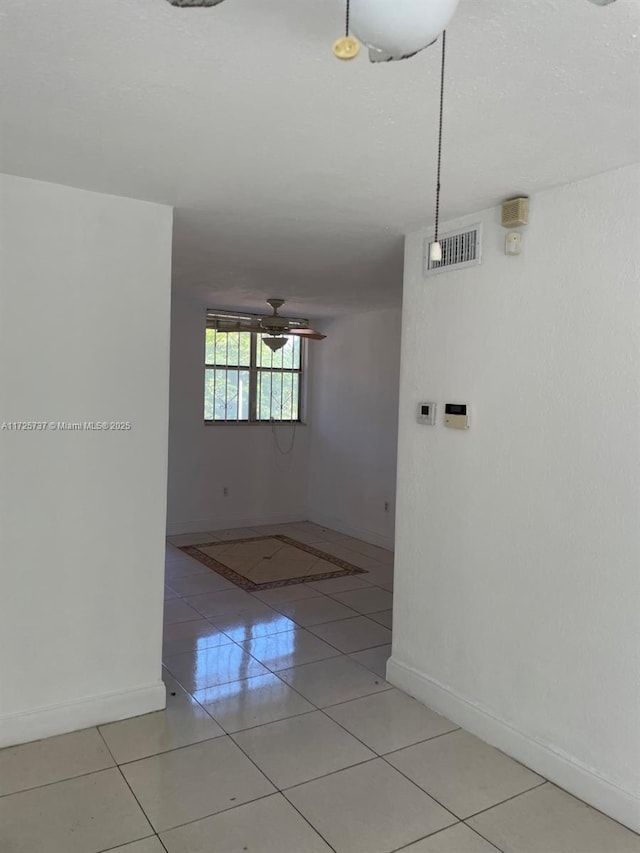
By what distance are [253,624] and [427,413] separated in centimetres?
187

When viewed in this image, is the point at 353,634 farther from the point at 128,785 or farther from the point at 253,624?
the point at 128,785

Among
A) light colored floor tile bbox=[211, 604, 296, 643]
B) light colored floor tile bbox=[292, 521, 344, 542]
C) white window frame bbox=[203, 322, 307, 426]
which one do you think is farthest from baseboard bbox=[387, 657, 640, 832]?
white window frame bbox=[203, 322, 307, 426]

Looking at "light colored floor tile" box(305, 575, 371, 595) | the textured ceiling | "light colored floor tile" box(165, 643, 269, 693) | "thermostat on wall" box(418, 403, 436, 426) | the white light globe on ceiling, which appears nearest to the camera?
the white light globe on ceiling

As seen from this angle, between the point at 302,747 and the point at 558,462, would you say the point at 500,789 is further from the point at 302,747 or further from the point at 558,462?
the point at 558,462

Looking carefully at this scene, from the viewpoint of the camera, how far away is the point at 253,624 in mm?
3934

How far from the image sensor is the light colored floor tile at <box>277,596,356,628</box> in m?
4.04

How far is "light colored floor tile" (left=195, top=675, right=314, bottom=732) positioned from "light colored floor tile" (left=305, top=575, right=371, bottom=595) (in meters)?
1.53

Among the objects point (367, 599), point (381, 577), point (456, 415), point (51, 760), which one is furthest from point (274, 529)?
point (51, 760)

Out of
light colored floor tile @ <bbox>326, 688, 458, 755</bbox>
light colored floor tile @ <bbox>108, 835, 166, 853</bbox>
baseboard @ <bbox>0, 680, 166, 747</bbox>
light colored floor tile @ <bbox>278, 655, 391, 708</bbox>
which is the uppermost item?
baseboard @ <bbox>0, 680, 166, 747</bbox>

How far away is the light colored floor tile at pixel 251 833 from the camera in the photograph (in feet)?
6.44

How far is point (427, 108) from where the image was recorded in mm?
1741

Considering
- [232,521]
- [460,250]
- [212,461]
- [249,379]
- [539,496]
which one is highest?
[460,250]

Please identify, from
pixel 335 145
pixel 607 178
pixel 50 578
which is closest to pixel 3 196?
pixel 335 145

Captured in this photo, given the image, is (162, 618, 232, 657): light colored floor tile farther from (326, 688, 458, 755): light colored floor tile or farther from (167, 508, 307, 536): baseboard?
(167, 508, 307, 536): baseboard
